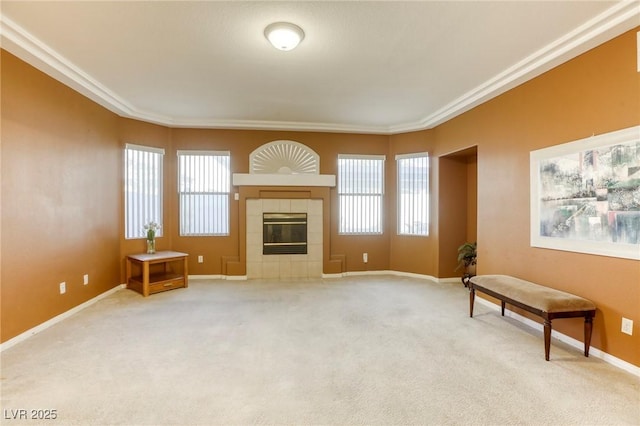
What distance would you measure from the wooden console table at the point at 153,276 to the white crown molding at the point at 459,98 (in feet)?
7.32

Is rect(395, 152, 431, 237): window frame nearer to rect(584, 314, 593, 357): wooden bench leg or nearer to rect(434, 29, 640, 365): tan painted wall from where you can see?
rect(434, 29, 640, 365): tan painted wall

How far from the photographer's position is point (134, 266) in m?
4.82

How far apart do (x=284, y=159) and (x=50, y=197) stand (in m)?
3.40

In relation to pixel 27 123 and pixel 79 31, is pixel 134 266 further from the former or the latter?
pixel 79 31

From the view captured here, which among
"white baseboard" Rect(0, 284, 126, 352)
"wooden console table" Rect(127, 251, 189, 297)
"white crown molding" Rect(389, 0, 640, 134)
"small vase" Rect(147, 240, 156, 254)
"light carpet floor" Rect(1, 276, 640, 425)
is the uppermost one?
"white crown molding" Rect(389, 0, 640, 134)

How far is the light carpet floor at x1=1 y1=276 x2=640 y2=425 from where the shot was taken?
6.01ft

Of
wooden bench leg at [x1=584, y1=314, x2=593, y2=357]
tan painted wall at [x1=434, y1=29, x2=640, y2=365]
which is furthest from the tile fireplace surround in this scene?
wooden bench leg at [x1=584, y1=314, x2=593, y2=357]

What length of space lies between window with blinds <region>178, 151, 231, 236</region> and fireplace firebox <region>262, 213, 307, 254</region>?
0.76 meters

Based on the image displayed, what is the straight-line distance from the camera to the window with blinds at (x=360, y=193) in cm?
576

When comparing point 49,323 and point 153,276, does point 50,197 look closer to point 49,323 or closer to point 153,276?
point 49,323

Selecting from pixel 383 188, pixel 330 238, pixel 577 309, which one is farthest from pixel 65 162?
pixel 577 309

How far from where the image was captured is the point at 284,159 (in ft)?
18.5

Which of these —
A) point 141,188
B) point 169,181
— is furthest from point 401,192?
point 141,188

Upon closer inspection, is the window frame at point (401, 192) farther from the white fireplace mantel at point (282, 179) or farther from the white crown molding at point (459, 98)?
the white fireplace mantel at point (282, 179)
